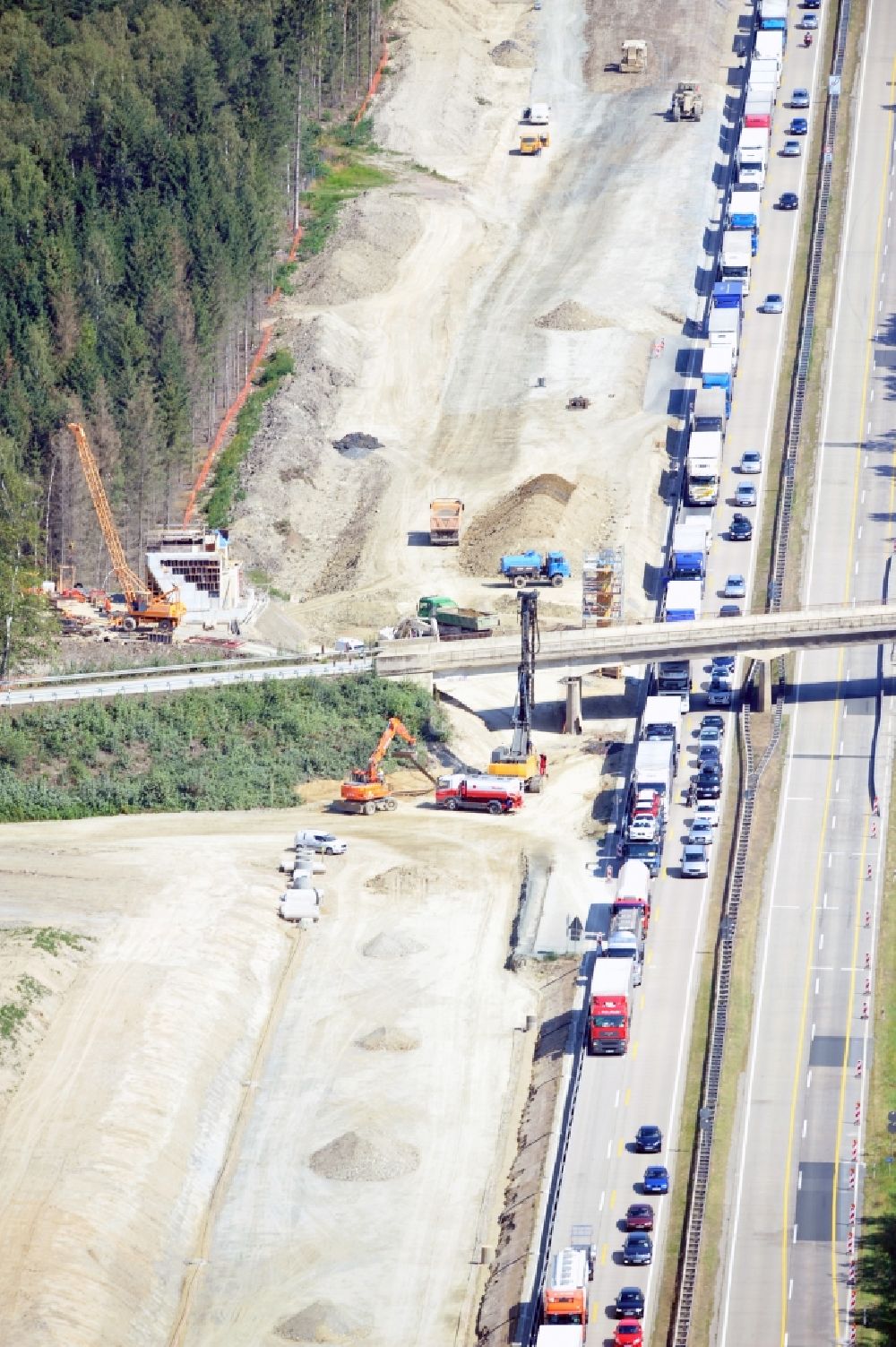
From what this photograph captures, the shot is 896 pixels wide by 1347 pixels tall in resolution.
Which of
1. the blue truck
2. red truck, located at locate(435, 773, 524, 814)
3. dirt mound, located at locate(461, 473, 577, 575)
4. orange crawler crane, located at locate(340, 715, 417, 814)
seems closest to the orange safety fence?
dirt mound, located at locate(461, 473, 577, 575)

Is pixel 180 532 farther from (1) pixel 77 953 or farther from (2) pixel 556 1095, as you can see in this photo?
(2) pixel 556 1095

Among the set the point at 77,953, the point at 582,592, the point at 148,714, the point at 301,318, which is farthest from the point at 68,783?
the point at 301,318

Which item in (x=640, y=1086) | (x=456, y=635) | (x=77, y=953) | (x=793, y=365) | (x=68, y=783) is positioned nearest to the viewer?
(x=640, y=1086)

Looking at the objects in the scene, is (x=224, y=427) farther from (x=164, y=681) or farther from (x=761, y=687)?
(x=761, y=687)

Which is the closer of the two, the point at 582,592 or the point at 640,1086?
the point at 640,1086

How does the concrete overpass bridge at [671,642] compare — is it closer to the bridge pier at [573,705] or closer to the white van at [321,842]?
the bridge pier at [573,705]

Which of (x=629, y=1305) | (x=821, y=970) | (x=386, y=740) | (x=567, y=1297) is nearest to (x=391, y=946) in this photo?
(x=386, y=740)

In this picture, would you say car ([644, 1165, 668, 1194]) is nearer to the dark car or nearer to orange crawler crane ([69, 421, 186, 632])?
the dark car
